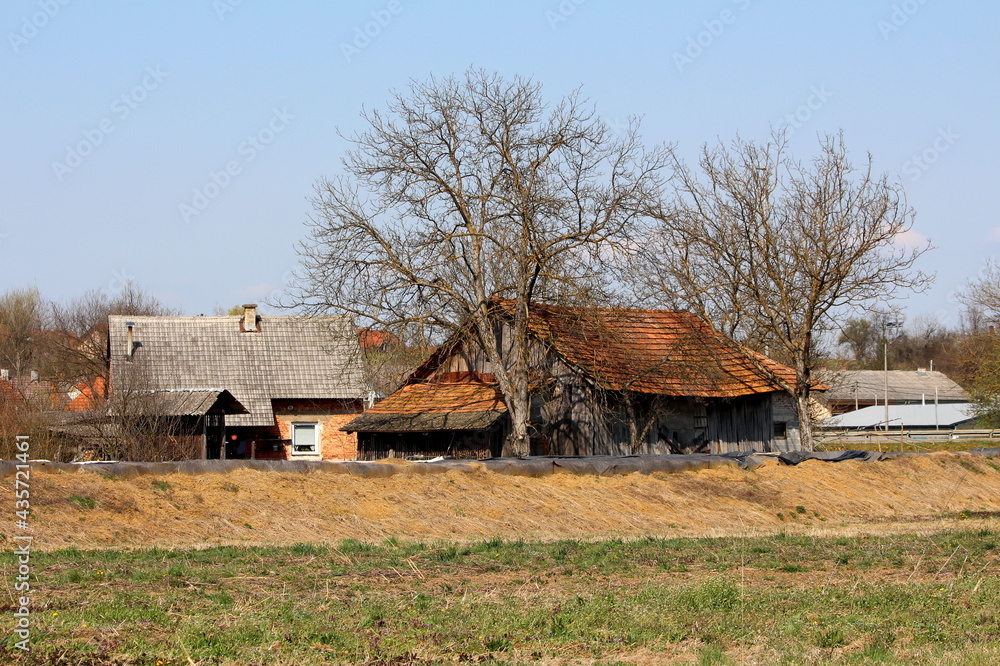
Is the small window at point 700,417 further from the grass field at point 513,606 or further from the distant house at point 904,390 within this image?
the distant house at point 904,390

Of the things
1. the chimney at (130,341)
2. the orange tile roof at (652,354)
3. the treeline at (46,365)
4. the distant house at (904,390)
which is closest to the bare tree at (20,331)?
the treeline at (46,365)

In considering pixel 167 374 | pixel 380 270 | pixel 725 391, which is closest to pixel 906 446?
pixel 725 391

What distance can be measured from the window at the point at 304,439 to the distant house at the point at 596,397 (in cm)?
794

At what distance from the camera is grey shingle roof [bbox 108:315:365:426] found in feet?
132

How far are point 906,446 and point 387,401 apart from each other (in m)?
26.5

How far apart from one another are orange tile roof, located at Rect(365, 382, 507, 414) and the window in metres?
8.23

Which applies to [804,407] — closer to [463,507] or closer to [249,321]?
[463,507]

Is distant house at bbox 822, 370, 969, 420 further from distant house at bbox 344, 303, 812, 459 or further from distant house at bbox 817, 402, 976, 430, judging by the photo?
distant house at bbox 344, 303, 812, 459

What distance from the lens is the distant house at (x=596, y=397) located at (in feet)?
101

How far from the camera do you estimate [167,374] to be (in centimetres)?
3988

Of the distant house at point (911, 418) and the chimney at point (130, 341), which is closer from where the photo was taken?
the chimney at point (130, 341)

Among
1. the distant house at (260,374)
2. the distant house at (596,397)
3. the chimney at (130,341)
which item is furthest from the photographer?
the chimney at (130,341)

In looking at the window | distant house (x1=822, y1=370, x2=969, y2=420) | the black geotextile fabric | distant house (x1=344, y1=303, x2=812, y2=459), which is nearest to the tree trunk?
Answer: distant house (x1=344, y1=303, x2=812, y2=459)

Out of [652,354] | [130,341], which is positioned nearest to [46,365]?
[130,341]
